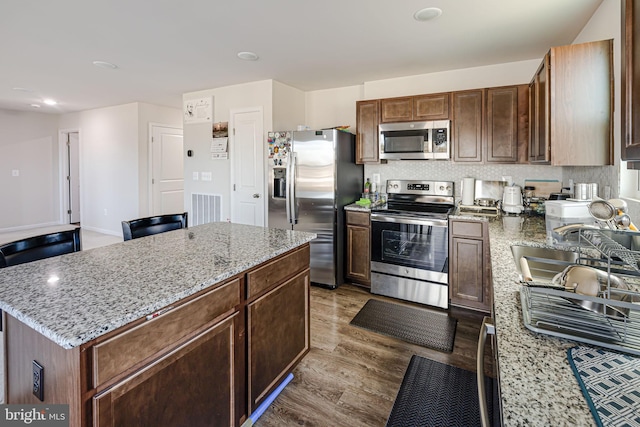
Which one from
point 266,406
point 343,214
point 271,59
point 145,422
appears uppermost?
point 271,59

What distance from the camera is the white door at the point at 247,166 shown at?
4.28 m

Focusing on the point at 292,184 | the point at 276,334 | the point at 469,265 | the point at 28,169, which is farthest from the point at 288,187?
the point at 28,169

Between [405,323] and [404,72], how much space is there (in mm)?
2782

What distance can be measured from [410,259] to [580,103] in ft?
6.14

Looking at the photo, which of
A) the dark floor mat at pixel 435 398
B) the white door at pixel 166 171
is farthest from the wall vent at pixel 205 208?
the dark floor mat at pixel 435 398

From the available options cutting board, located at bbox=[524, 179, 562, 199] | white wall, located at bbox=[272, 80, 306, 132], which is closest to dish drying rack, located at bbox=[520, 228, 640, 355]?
cutting board, located at bbox=[524, 179, 562, 199]

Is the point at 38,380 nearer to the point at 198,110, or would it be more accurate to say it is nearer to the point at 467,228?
the point at 467,228

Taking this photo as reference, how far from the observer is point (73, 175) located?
24.2 ft

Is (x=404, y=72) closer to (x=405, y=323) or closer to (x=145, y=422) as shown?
(x=405, y=323)

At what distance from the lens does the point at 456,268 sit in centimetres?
309

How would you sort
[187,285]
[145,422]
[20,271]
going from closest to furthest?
[145,422] → [187,285] → [20,271]

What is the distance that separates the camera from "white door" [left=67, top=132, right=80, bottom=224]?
7.21 metres

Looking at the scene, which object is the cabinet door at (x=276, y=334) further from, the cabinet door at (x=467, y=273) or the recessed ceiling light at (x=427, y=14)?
the recessed ceiling light at (x=427, y=14)

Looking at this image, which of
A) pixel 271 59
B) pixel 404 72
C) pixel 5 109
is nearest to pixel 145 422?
pixel 271 59
